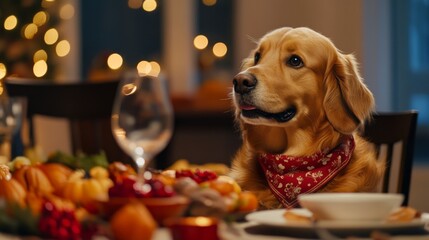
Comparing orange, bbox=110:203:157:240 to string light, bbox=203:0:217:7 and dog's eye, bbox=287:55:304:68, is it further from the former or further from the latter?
string light, bbox=203:0:217:7

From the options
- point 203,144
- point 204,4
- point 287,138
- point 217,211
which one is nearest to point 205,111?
point 203,144

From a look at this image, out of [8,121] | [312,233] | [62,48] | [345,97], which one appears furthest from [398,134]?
[62,48]

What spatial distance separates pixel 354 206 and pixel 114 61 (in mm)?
4939

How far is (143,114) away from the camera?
1.35 m

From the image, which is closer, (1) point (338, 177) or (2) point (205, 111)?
(1) point (338, 177)

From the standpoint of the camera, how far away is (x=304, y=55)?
5.95ft

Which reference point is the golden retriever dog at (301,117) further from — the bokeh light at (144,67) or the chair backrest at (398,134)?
the bokeh light at (144,67)

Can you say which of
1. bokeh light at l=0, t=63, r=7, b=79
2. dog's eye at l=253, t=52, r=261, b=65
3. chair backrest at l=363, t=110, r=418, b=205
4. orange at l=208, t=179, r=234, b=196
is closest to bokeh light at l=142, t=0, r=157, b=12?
bokeh light at l=0, t=63, r=7, b=79

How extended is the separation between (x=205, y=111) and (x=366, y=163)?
3597 millimetres

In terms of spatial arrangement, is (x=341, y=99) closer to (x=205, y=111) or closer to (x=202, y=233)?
(x=202, y=233)

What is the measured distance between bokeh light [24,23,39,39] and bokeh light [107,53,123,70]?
22.4 inches

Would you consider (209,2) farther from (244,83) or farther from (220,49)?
(244,83)

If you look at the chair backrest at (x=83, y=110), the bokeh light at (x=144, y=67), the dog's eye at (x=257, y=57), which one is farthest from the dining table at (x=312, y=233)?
the bokeh light at (x=144, y=67)

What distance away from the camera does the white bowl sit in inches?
49.8
